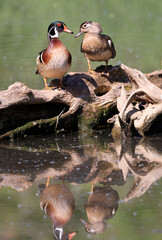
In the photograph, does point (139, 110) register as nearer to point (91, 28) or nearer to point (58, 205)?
point (91, 28)

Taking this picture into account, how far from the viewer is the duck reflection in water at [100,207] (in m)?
4.54

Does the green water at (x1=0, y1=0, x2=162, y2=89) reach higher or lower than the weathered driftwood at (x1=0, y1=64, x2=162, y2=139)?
lower

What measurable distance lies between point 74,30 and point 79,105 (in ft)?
33.6

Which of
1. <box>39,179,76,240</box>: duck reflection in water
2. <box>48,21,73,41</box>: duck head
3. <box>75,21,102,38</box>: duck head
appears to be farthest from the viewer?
<box>75,21,102,38</box>: duck head

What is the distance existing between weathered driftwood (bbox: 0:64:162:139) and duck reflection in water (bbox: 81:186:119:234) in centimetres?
210

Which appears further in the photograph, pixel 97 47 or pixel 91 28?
pixel 91 28

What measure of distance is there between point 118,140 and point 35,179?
180 cm

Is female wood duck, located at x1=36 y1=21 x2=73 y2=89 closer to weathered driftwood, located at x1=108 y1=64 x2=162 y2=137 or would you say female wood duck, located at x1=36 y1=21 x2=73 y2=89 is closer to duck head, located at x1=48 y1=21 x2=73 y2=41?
duck head, located at x1=48 y1=21 x2=73 y2=41

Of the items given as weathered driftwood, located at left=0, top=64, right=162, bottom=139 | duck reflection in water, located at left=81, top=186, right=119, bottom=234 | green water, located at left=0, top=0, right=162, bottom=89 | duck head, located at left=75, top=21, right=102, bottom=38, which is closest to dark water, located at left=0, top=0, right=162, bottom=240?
duck reflection in water, located at left=81, top=186, right=119, bottom=234

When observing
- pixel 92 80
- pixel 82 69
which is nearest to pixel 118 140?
pixel 92 80

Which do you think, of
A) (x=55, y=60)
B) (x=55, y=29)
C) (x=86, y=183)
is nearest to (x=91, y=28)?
(x=55, y=29)

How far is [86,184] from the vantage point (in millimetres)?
5547

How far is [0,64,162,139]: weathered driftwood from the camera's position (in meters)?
7.21

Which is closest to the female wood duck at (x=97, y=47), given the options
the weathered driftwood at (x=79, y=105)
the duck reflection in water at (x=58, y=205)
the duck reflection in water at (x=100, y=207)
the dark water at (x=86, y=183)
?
the weathered driftwood at (x=79, y=105)
